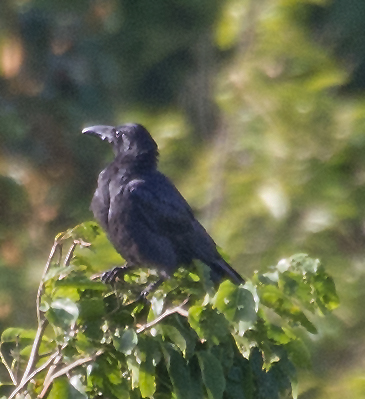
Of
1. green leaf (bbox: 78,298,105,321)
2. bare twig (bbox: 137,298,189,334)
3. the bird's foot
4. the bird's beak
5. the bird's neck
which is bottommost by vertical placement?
bare twig (bbox: 137,298,189,334)

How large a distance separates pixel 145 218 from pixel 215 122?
1.62 m

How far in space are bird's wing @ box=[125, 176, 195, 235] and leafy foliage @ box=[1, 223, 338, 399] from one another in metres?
1.14

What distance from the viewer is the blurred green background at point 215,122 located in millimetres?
3881

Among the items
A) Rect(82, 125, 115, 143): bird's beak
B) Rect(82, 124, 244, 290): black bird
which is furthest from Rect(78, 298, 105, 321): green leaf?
Rect(82, 125, 115, 143): bird's beak

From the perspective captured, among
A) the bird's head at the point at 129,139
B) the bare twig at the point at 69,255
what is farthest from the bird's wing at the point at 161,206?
the bare twig at the point at 69,255

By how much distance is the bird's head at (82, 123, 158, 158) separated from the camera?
3.65 metres

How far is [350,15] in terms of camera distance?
16.5ft

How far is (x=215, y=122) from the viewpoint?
500 centimetres

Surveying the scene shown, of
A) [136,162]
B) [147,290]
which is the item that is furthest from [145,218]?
[147,290]

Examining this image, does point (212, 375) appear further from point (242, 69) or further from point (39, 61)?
point (39, 61)

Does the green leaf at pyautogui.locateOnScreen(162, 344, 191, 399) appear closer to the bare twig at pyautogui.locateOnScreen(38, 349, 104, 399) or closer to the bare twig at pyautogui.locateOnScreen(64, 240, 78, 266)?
the bare twig at pyautogui.locateOnScreen(38, 349, 104, 399)

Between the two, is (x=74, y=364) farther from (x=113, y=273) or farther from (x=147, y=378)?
(x=113, y=273)

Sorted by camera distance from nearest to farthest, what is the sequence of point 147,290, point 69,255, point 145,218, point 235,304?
point 235,304
point 147,290
point 69,255
point 145,218

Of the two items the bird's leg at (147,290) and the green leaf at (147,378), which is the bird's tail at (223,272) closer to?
the bird's leg at (147,290)
